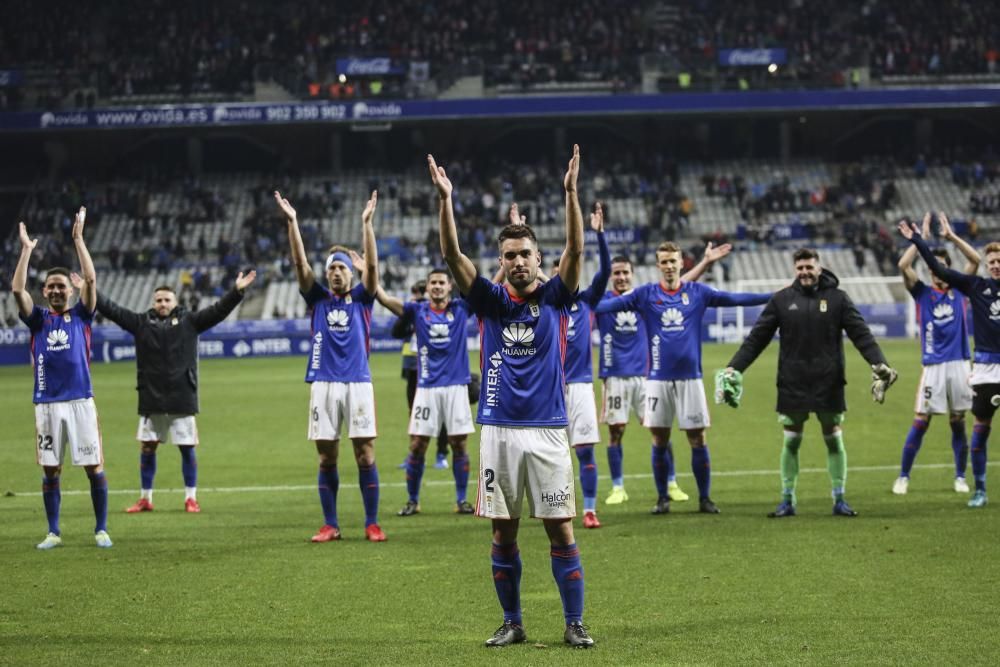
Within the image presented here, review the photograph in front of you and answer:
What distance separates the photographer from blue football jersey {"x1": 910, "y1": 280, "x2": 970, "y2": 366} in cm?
1454

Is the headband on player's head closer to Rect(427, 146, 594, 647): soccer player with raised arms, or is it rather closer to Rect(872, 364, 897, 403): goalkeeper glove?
Rect(427, 146, 594, 647): soccer player with raised arms

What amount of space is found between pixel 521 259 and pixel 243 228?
50792 millimetres

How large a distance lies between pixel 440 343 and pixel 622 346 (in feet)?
6.88

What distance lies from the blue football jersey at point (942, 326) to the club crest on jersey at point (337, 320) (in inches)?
253

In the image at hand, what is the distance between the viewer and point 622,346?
1456cm

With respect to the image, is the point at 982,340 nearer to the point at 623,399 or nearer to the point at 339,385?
the point at 623,399

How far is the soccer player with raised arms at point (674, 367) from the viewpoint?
43.3 ft

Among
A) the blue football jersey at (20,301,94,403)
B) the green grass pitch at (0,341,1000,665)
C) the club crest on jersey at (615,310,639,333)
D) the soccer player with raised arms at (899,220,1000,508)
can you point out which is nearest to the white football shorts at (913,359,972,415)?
the green grass pitch at (0,341,1000,665)

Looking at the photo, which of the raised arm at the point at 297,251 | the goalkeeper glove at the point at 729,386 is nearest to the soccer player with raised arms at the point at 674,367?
the goalkeeper glove at the point at 729,386

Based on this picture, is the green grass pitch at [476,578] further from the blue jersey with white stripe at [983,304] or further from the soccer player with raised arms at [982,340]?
the blue jersey with white stripe at [983,304]

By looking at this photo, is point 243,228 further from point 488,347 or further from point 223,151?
point 488,347

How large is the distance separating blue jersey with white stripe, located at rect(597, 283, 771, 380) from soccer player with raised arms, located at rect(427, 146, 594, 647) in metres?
5.31

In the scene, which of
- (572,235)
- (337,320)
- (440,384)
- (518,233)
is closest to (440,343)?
(440,384)

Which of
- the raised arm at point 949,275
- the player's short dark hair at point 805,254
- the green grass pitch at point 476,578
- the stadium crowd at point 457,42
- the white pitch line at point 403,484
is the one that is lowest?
the white pitch line at point 403,484
